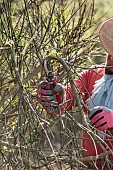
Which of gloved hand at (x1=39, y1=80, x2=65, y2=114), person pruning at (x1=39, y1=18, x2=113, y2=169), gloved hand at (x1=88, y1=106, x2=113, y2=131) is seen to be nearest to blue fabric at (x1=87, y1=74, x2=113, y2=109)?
person pruning at (x1=39, y1=18, x2=113, y2=169)

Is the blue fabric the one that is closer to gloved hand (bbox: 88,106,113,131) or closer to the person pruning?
the person pruning

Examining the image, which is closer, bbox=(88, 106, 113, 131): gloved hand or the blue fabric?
bbox=(88, 106, 113, 131): gloved hand

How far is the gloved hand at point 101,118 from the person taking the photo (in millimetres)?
2799

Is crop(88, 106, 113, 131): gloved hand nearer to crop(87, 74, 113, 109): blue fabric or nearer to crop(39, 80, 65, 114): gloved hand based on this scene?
crop(39, 80, 65, 114): gloved hand

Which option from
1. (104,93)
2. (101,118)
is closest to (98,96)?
(104,93)

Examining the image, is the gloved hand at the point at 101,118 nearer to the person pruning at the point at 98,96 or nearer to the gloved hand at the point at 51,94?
the person pruning at the point at 98,96

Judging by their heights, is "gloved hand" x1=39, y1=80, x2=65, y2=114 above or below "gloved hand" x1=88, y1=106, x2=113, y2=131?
above

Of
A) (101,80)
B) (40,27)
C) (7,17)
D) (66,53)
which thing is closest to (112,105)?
(101,80)

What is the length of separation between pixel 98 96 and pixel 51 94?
1.89 ft

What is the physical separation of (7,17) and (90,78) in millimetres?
874

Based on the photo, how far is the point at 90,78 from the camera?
11.6 feet

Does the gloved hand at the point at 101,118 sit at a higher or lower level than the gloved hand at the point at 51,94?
lower

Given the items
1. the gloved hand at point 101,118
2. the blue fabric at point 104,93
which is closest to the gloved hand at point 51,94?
the gloved hand at point 101,118

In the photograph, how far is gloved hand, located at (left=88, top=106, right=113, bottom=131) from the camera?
2.80m
